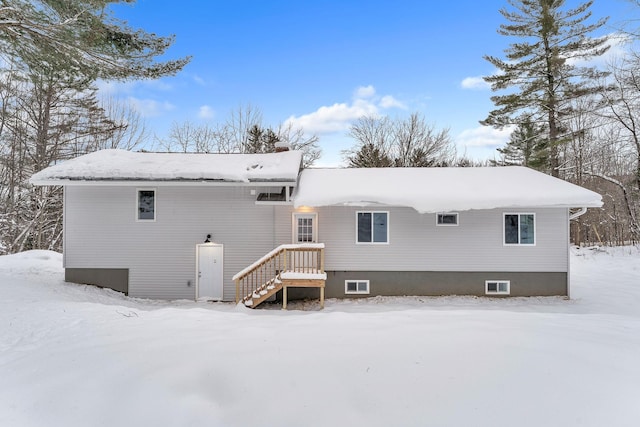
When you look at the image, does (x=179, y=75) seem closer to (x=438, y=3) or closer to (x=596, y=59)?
(x=438, y=3)

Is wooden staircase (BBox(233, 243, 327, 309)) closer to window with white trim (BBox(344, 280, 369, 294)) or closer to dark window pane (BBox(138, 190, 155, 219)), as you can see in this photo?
window with white trim (BBox(344, 280, 369, 294))

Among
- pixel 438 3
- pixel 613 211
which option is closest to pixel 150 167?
pixel 438 3

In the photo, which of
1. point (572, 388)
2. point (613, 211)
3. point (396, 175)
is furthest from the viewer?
point (613, 211)

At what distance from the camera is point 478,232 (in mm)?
10039

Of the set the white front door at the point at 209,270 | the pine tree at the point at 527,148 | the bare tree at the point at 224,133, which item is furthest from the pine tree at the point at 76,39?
the pine tree at the point at 527,148

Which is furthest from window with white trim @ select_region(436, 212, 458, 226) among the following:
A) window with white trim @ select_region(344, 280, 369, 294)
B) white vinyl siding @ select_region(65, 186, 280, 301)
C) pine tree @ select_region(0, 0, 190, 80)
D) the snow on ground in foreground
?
pine tree @ select_region(0, 0, 190, 80)

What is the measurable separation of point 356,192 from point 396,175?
266 cm

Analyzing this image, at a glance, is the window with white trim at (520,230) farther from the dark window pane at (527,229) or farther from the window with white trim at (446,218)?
the window with white trim at (446,218)

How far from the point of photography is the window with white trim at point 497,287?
32.8ft

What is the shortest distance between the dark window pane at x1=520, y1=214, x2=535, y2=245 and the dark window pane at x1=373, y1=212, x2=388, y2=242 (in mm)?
4581

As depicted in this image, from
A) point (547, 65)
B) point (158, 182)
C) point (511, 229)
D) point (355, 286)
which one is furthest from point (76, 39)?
point (547, 65)

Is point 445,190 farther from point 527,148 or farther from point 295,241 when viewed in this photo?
point 527,148

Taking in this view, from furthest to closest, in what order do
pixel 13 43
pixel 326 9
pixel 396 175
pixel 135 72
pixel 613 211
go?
1. pixel 613 211
2. pixel 326 9
3. pixel 396 175
4. pixel 135 72
5. pixel 13 43

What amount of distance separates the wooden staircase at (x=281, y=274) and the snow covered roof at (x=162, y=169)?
2.34 metres
